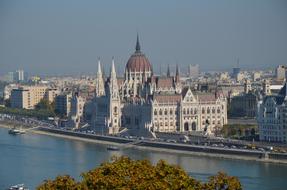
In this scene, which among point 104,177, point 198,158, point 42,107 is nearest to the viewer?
point 104,177

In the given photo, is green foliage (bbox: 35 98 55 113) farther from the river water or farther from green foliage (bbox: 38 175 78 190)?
green foliage (bbox: 38 175 78 190)

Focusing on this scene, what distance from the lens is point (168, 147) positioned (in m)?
22.4

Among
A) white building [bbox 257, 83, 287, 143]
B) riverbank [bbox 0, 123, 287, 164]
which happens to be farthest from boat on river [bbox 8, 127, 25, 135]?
white building [bbox 257, 83, 287, 143]

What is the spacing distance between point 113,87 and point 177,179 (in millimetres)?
19851

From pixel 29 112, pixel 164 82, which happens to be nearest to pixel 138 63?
pixel 164 82

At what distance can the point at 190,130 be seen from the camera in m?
26.3

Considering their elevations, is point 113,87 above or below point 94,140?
above

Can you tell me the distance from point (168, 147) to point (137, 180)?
1432 cm

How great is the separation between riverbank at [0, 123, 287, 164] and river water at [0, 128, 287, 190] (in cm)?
37

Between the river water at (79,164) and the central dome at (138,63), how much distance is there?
17.0 ft

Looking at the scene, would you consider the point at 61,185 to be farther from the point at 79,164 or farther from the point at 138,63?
the point at 138,63

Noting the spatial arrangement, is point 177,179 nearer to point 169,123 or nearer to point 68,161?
point 68,161

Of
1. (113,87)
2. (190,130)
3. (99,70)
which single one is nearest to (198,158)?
(190,130)

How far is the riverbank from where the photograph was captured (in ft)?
63.9
